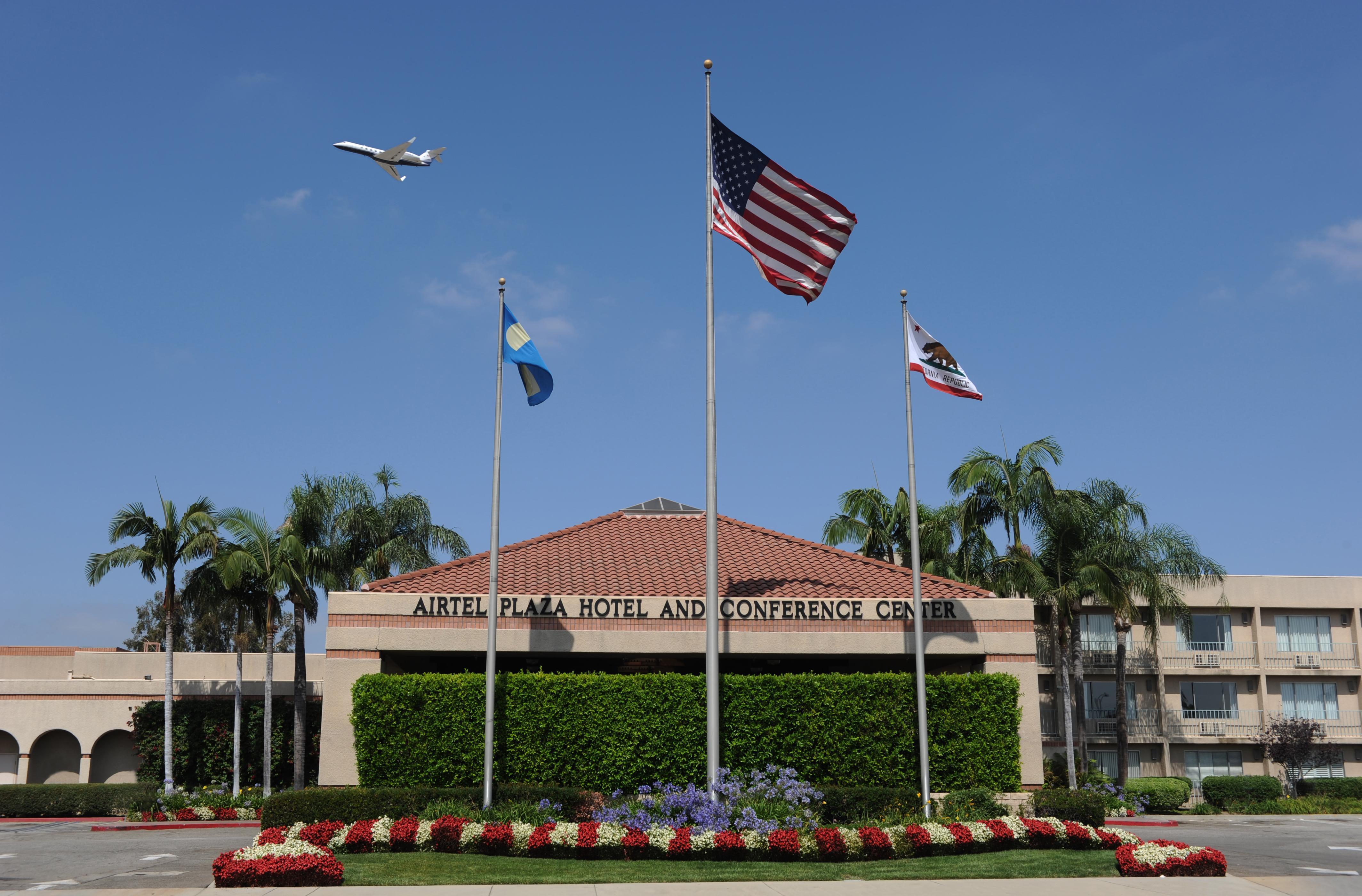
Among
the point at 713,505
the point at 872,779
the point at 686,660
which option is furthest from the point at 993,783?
the point at 713,505

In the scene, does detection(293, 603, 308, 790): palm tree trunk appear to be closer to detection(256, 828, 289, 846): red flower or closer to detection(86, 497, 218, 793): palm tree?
detection(86, 497, 218, 793): palm tree

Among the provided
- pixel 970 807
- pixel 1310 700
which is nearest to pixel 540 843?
pixel 970 807

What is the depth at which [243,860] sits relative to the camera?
51.1 ft

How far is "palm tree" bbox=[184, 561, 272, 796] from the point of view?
3591 centimetres

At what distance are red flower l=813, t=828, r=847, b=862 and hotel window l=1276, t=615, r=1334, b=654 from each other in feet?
137

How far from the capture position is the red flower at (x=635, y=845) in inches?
→ 695

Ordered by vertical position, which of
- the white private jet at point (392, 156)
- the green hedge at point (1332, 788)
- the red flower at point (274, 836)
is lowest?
the green hedge at point (1332, 788)

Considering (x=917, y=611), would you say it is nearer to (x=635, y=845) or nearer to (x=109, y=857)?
(x=635, y=845)

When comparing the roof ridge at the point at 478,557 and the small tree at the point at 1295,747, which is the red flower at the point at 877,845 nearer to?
the roof ridge at the point at 478,557

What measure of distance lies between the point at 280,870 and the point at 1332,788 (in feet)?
145

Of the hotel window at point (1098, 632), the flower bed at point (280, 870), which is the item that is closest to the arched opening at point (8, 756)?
the flower bed at point (280, 870)

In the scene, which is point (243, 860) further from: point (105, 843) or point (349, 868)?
point (105, 843)

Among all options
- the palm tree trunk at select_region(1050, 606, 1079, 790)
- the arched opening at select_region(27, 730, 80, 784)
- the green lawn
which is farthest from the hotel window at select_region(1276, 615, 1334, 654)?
the arched opening at select_region(27, 730, 80, 784)

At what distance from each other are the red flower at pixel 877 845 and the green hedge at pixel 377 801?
6.11m
